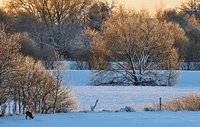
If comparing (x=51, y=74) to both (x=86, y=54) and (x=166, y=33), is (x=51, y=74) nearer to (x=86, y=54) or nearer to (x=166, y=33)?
(x=166, y=33)

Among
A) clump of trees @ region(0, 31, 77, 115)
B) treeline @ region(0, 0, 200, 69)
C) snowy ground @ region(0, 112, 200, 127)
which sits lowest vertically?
snowy ground @ region(0, 112, 200, 127)

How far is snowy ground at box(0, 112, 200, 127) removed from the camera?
57.1ft

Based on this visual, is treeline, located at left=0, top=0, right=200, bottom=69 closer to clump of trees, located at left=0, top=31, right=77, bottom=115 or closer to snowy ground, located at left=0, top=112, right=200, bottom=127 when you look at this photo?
clump of trees, located at left=0, top=31, right=77, bottom=115

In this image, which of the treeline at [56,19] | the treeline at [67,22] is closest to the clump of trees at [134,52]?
the treeline at [67,22]

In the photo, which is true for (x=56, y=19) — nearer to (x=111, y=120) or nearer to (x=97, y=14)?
(x=97, y=14)

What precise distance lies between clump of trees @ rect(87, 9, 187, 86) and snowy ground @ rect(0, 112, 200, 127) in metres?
24.5

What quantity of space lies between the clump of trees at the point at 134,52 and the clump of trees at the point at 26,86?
2066cm

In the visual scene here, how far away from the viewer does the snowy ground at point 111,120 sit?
17391mm

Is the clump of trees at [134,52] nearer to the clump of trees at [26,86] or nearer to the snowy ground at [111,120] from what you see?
the clump of trees at [26,86]

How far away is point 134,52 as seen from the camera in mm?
45938

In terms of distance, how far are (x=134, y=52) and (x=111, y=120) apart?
27.8m

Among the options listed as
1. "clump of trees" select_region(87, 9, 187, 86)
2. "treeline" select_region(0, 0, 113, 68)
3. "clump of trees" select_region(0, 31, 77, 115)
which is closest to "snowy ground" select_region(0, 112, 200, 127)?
"clump of trees" select_region(0, 31, 77, 115)

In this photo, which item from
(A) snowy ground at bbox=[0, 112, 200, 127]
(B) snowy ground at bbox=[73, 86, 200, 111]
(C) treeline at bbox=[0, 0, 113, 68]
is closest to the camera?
(A) snowy ground at bbox=[0, 112, 200, 127]

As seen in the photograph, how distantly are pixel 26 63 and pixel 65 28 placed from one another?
44650mm
